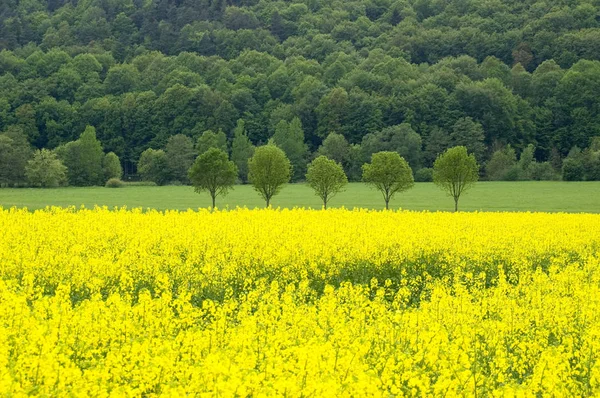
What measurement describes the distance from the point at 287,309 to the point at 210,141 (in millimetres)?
90660

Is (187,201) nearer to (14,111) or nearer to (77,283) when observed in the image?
(77,283)

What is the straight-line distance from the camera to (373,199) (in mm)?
58594

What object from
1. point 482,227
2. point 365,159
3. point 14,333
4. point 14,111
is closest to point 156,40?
point 14,111

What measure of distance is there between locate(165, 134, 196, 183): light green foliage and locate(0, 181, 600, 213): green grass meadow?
62.7ft

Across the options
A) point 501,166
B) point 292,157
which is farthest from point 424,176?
point 292,157

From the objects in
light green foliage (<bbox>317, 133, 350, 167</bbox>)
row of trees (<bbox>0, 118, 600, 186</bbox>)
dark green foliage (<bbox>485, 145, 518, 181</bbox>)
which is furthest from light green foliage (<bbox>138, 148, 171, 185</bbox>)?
dark green foliage (<bbox>485, 145, 518, 181</bbox>)

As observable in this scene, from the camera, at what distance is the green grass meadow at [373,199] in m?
50.6

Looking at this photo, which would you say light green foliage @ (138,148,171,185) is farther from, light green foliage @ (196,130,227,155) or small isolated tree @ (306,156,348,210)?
small isolated tree @ (306,156,348,210)

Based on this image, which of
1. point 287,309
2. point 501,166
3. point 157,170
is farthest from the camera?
point 157,170

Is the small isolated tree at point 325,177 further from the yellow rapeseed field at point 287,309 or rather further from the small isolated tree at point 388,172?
the yellow rapeseed field at point 287,309

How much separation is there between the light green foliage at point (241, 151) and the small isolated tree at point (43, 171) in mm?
21845

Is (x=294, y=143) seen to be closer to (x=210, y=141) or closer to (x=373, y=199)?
(x=210, y=141)

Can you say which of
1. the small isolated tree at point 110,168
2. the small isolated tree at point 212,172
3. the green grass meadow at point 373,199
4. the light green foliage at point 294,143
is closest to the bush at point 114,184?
the small isolated tree at point 110,168

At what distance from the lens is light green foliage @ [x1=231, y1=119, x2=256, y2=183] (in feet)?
303
